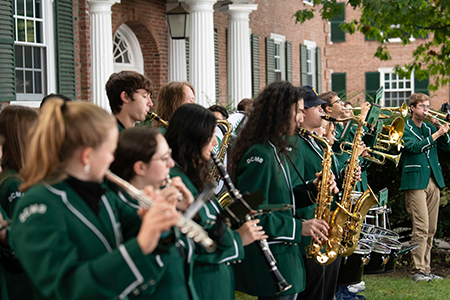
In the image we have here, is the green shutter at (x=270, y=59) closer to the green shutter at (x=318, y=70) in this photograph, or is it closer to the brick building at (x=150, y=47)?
the brick building at (x=150, y=47)

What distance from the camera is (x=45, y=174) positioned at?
1.91 meters

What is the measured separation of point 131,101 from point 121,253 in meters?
2.14

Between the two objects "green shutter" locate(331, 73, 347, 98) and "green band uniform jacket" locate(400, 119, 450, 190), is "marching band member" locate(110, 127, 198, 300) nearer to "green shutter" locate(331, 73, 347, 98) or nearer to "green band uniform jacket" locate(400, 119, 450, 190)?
"green band uniform jacket" locate(400, 119, 450, 190)

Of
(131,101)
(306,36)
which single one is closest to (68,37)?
(131,101)

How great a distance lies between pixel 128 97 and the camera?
3.84 m

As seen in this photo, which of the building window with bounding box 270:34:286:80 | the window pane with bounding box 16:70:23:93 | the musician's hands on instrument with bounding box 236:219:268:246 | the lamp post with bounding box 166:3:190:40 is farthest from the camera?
the building window with bounding box 270:34:286:80

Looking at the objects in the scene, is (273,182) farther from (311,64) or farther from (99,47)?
(311,64)

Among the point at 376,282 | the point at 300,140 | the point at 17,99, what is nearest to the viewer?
the point at 300,140

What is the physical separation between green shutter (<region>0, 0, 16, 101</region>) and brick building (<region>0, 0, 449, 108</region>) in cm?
1

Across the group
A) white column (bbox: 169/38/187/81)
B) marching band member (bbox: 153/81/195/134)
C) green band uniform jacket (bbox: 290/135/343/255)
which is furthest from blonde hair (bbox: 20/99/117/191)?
white column (bbox: 169/38/187/81)

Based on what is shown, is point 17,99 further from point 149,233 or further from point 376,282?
point 149,233

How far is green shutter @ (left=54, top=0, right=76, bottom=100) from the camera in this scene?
31.2 feet

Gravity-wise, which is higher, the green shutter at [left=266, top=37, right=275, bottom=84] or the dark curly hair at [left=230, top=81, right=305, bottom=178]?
the green shutter at [left=266, top=37, right=275, bottom=84]

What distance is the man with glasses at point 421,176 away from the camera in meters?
6.91
